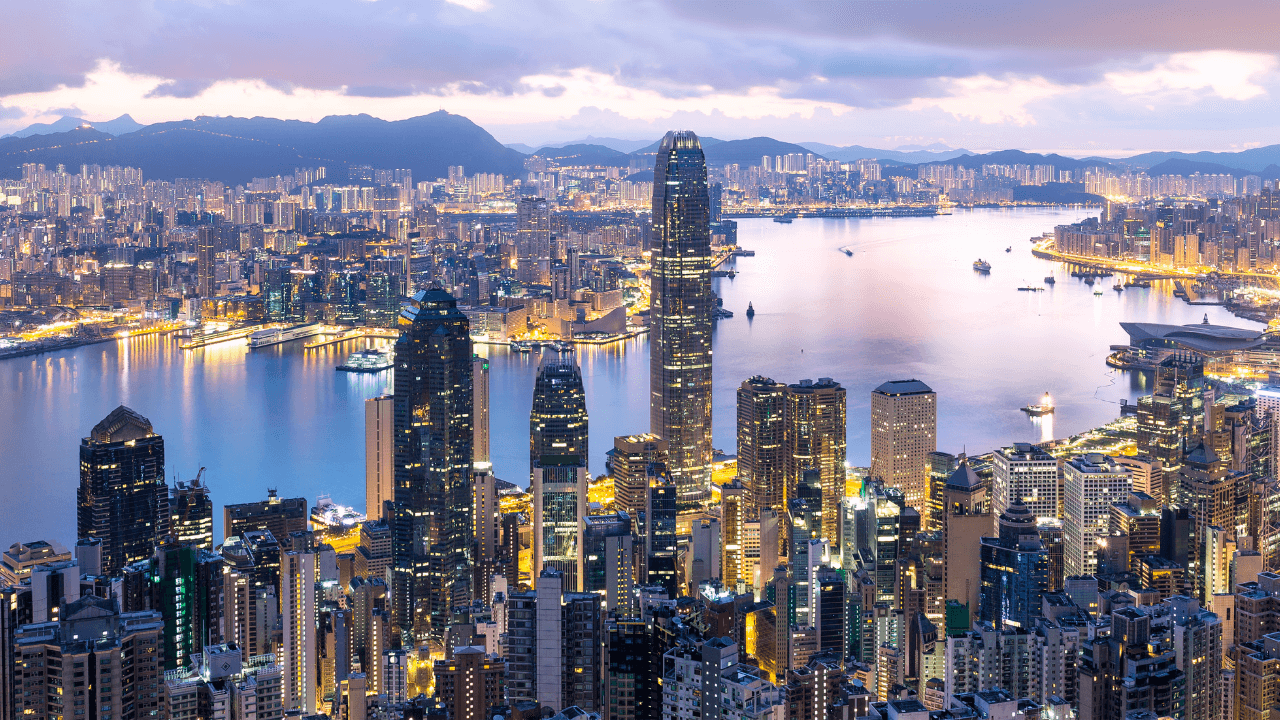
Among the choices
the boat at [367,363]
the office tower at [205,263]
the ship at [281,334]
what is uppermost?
the office tower at [205,263]

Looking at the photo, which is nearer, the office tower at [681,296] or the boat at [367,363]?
the office tower at [681,296]

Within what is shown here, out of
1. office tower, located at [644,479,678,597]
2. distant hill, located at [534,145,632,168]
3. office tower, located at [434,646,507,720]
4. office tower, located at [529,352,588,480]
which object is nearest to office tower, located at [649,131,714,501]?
office tower, located at [529,352,588,480]

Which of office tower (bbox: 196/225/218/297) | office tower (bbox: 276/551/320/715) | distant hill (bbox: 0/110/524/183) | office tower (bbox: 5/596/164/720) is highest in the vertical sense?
distant hill (bbox: 0/110/524/183)

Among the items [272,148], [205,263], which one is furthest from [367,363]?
[272,148]

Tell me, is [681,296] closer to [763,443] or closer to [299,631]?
[763,443]

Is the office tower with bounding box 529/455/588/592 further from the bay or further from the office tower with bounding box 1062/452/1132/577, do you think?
the office tower with bounding box 1062/452/1132/577

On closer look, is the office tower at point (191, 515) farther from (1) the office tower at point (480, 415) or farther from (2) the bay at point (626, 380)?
(1) the office tower at point (480, 415)

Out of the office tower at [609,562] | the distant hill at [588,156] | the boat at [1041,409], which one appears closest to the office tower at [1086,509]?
A: the office tower at [609,562]

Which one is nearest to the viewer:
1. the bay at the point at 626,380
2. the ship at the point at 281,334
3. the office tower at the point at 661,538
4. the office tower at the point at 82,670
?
the office tower at the point at 82,670
